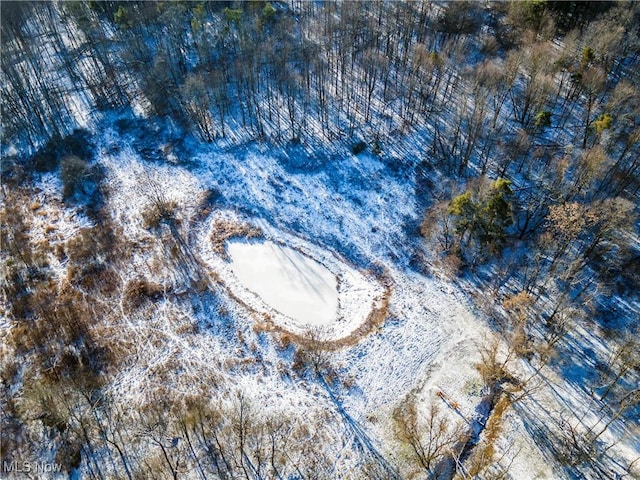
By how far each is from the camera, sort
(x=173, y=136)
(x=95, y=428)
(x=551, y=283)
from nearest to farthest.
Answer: (x=95, y=428) → (x=551, y=283) → (x=173, y=136)

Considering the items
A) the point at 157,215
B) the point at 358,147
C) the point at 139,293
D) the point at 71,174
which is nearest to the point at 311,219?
the point at 358,147

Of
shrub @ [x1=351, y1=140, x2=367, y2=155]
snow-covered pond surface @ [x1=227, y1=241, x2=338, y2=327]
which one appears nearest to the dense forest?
shrub @ [x1=351, y1=140, x2=367, y2=155]

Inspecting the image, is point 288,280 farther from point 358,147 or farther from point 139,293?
point 358,147

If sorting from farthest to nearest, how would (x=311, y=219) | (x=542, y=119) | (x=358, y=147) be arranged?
(x=358, y=147) < (x=311, y=219) < (x=542, y=119)

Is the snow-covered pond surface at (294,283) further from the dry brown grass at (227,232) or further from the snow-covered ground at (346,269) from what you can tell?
the dry brown grass at (227,232)

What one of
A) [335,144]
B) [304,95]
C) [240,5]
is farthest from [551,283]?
[240,5]

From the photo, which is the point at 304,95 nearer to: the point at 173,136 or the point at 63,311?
the point at 173,136
